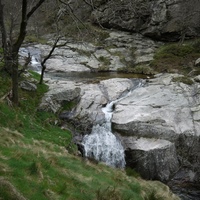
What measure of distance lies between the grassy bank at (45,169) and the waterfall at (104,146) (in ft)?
4.95

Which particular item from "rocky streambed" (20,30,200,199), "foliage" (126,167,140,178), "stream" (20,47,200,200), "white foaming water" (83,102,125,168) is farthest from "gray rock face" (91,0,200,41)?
"foliage" (126,167,140,178)

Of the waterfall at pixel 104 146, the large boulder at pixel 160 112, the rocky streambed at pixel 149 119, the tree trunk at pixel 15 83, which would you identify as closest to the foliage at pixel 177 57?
the rocky streambed at pixel 149 119

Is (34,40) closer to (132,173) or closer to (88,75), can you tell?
(88,75)

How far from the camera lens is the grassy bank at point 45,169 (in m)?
8.52

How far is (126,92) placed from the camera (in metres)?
23.7

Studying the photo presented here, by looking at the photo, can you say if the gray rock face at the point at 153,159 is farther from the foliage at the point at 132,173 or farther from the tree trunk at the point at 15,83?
the tree trunk at the point at 15,83

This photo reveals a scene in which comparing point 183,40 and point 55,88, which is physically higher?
point 183,40

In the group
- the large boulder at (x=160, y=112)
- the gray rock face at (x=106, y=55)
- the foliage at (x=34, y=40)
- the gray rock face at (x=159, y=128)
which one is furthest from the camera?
the foliage at (x=34, y=40)

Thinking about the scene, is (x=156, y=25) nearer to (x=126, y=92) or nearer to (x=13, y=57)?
(x=126, y=92)

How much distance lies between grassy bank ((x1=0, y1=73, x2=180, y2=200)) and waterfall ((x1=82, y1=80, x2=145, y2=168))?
1507mm

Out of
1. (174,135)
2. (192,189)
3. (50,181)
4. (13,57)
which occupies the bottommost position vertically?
(192,189)

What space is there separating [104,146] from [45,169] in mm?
8118

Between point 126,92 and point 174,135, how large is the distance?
685cm

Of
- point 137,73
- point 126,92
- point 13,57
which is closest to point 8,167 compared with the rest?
point 13,57
